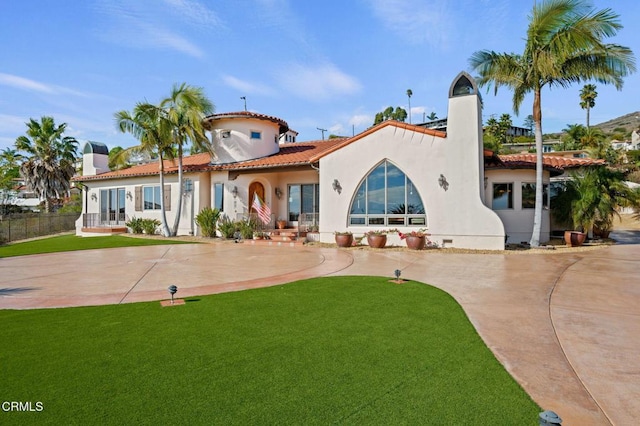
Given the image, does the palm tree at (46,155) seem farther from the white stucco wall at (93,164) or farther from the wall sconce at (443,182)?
the wall sconce at (443,182)

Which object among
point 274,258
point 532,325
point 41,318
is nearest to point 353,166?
point 274,258

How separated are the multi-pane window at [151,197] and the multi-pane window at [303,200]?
932cm

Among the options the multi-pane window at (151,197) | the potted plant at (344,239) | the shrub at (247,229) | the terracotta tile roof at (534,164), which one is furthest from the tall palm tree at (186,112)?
the terracotta tile roof at (534,164)

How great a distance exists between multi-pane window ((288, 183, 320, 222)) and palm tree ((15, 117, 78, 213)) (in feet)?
88.9

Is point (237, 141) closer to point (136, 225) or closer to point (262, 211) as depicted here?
point (262, 211)

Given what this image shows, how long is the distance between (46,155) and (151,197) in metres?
18.4

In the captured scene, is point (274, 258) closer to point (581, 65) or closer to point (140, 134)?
point (140, 134)

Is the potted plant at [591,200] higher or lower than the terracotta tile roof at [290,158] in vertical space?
lower

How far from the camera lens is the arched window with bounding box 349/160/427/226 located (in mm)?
15703

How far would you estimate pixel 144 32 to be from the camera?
1270 cm

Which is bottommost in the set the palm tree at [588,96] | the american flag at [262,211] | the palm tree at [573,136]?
the american flag at [262,211]

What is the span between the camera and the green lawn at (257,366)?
9.93ft

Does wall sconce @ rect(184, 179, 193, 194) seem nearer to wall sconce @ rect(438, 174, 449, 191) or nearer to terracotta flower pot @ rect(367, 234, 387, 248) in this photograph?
terracotta flower pot @ rect(367, 234, 387, 248)

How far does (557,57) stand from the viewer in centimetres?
1377
